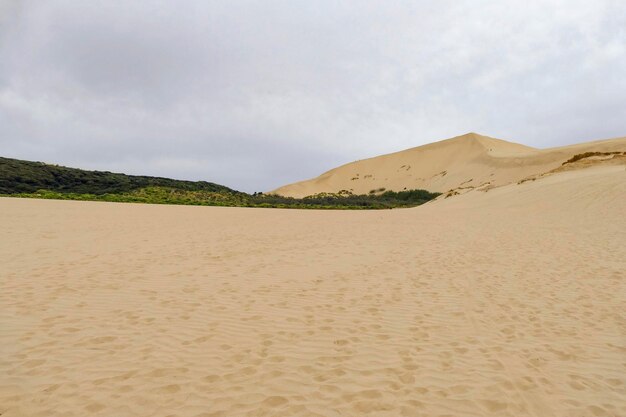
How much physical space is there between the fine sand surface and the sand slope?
36330 millimetres

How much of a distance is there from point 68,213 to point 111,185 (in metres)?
21.2

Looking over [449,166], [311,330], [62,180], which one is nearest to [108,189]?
[62,180]

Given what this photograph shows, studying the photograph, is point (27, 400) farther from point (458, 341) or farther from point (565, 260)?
point (565, 260)

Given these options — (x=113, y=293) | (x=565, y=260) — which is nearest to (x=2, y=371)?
(x=113, y=293)

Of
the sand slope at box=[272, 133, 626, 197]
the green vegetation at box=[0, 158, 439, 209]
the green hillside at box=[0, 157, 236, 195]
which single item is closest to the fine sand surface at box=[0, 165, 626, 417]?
the green vegetation at box=[0, 158, 439, 209]

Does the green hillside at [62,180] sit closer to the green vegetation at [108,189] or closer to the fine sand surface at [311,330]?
the green vegetation at [108,189]

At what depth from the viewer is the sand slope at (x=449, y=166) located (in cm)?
4441

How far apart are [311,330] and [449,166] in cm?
6282

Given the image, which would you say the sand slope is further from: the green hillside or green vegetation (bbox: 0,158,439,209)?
the green hillside

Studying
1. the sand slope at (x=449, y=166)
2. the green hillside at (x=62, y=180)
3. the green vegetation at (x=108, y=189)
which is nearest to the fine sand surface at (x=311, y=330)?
the green vegetation at (x=108, y=189)

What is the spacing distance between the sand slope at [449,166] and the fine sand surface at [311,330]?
36330mm

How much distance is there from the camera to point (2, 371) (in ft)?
13.5

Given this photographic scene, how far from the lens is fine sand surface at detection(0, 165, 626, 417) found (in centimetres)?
375

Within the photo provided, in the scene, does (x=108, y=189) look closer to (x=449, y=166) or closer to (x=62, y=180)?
(x=62, y=180)
